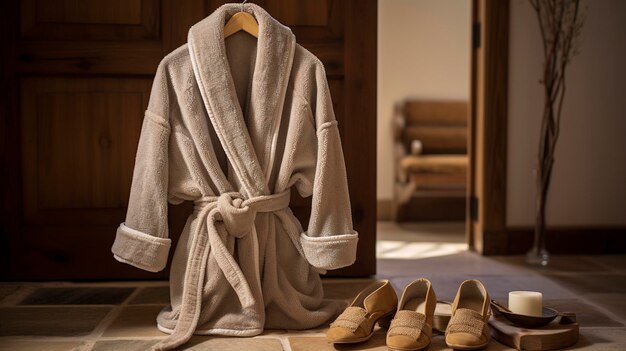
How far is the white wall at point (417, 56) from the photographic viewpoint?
16.7 ft

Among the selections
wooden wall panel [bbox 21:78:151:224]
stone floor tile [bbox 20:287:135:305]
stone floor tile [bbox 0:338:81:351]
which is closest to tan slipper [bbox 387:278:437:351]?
stone floor tile [bbox 0:338:81:351]

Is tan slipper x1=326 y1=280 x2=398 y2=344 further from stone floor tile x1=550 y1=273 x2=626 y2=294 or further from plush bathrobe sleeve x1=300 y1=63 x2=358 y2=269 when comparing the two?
stone floor tile x1=550 y1=273 x2=626 y2=294

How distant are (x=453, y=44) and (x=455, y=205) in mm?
1174

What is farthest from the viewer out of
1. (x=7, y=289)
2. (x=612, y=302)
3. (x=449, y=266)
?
(x=449, y=266)

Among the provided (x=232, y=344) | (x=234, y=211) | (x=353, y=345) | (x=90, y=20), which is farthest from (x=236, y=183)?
(x=90, y=20)

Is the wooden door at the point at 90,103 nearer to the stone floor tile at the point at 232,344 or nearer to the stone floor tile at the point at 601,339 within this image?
the stone floor tile at the point at 232,344

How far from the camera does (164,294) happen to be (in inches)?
102

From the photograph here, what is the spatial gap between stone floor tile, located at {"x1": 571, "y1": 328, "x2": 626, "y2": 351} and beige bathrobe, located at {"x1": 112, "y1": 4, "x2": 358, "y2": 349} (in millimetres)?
666

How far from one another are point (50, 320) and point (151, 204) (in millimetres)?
524

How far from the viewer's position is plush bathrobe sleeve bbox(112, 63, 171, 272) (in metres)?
2.03

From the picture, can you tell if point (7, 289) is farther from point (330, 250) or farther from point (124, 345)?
point (330, 250)

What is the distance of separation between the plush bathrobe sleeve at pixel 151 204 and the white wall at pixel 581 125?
5.82 ft

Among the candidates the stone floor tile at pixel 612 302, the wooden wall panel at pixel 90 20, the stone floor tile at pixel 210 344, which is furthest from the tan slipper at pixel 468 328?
the wooden wall panel at pixel 90 20

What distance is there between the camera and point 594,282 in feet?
9.13
